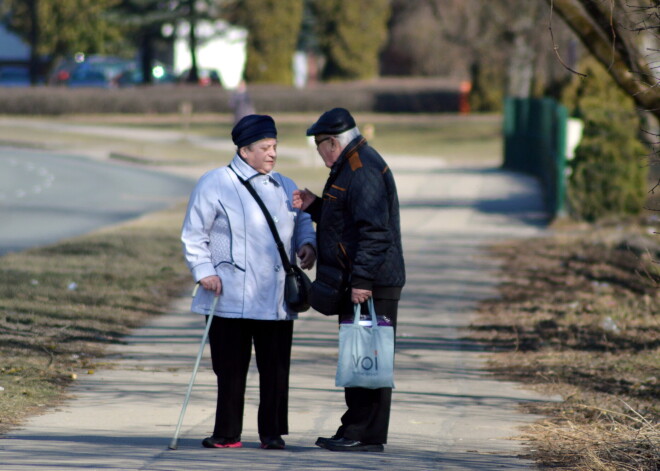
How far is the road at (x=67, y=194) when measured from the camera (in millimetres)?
18906

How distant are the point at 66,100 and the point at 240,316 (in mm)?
45834

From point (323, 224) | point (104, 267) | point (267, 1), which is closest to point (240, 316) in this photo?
point (323, 224)

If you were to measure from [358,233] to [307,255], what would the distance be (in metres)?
0.32

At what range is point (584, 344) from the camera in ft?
33.2

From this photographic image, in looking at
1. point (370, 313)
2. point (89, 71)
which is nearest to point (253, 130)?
point (370, 313)

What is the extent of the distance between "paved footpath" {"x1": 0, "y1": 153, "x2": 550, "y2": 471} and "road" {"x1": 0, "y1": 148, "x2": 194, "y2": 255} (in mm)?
6692

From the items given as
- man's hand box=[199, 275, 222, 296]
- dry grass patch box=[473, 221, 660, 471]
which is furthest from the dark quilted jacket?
dry grass patch box=[473, 221, 660, 471]

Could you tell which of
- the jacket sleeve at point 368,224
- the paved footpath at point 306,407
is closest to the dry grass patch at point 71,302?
the paved footpath at point 306,407

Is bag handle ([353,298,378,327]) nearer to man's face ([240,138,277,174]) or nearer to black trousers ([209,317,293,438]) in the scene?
black trousers ([209,317,293,438])

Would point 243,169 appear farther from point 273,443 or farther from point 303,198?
point 273,443

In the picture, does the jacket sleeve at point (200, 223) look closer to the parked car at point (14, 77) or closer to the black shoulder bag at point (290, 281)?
the black shoulder bag at point (290, 281)

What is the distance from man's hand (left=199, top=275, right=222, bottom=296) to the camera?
6.14 m

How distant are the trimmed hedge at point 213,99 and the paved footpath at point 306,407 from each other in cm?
3917

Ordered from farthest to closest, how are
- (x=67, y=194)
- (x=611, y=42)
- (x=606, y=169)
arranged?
(x=67, y=194) < (x=606, y=169) < (x=611, y=42)
